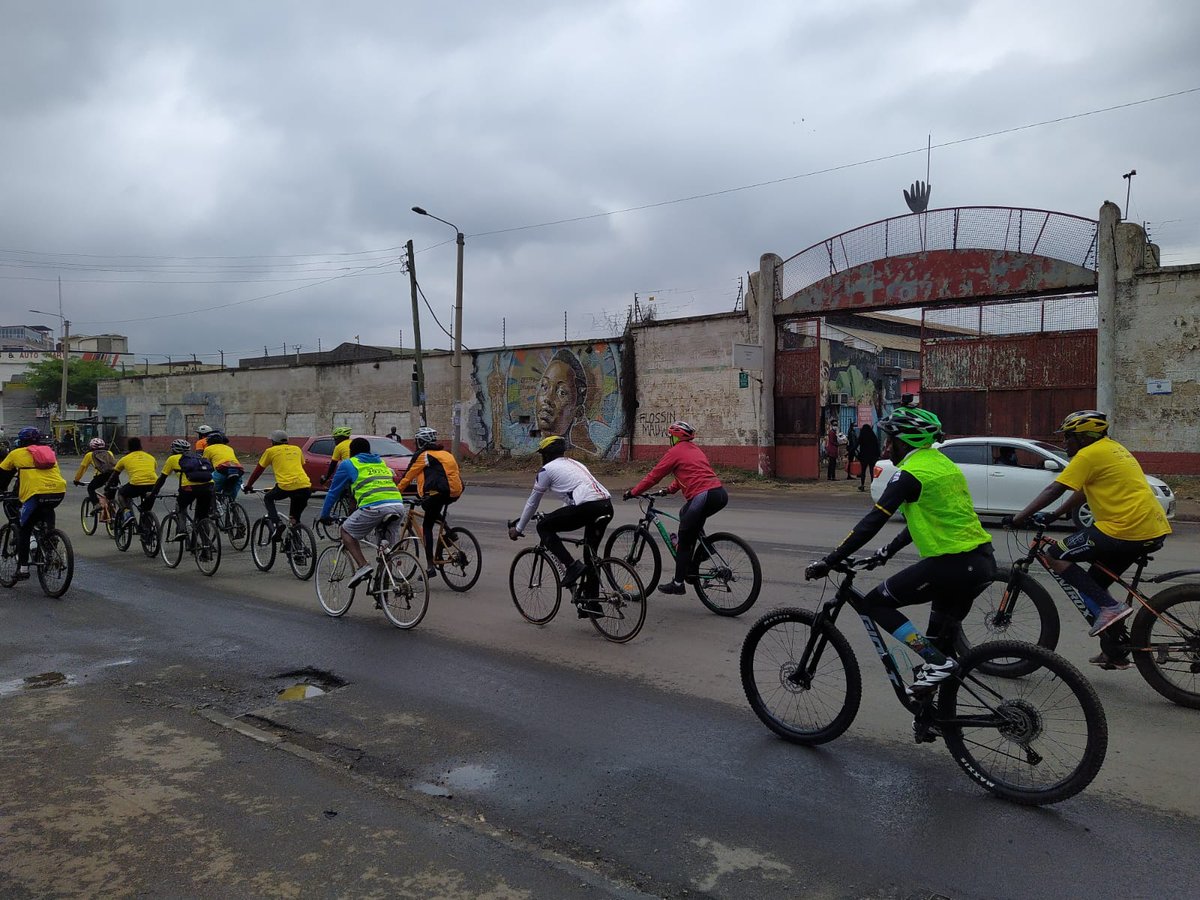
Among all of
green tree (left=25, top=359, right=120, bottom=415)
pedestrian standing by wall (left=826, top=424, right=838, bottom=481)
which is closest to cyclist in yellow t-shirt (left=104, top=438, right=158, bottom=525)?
pedestrian standing by wall (left=826, top=424, right=838, bottom=481)

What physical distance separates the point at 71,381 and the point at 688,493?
72.0m

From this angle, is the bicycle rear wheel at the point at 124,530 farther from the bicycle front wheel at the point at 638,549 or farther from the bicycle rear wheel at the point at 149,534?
the bicycle front wheel at the point at 638,549

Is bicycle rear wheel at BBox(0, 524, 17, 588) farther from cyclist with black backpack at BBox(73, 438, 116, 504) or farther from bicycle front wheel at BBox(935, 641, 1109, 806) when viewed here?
bicycle front wheel at BBox(935, 641, 1109, 806)

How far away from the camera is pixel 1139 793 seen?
4191mm

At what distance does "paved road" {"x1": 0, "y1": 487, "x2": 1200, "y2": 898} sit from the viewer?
11.7 ft

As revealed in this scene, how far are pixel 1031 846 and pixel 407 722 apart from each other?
3.47 metres

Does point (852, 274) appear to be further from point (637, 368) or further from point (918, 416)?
point (918, 416)

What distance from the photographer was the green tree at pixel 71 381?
222 ft

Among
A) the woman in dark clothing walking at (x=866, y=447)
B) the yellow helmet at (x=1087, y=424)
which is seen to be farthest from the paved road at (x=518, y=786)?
the woman in dark clothing walking at (x=866, y=447)

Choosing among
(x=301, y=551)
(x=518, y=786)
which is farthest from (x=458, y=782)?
(x=301, y=551)

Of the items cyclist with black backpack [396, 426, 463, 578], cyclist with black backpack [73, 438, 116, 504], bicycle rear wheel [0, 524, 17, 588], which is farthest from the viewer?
cyclist with black backpack [73, 438, 116, 504]

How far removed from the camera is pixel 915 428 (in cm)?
465

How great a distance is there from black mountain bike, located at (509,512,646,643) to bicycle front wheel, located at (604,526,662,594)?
2.52ft

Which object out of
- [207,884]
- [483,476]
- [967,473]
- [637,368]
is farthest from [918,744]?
[483,476]
